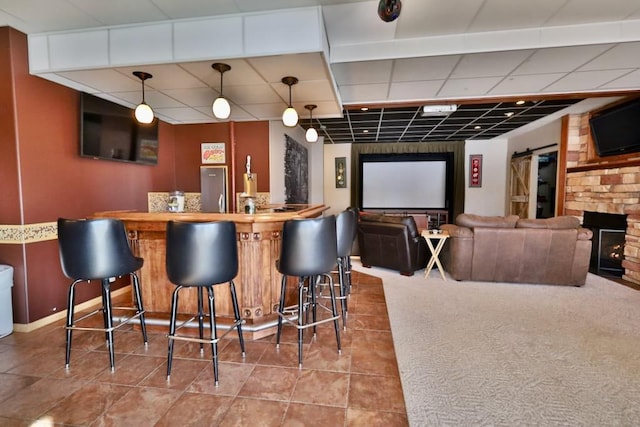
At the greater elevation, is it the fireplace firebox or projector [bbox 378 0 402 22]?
projector [bbox 378 0 402 22]

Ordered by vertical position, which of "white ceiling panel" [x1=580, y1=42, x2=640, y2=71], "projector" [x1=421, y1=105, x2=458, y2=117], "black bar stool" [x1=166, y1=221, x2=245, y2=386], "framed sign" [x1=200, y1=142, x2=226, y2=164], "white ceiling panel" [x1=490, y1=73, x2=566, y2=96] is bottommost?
"black bar stool" [x1=166, y1=221, x2=245, y2=386]

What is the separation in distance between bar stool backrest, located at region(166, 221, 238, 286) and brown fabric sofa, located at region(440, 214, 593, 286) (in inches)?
124

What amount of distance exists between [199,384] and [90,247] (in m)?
1.16

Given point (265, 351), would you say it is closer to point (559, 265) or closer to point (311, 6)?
point (311, 6)

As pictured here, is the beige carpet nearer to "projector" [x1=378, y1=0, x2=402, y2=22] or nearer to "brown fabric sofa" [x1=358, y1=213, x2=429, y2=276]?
"brown fabric sofa" [x1=358, y1=213, x2=429, y2=276]

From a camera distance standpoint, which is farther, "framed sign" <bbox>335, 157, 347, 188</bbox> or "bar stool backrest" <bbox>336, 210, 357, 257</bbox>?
"framed sign" <bbox>335, 157, 347, 188</bbox>

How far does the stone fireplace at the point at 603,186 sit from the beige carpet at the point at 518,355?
30.1 inches

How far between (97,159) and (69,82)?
0.82 metres

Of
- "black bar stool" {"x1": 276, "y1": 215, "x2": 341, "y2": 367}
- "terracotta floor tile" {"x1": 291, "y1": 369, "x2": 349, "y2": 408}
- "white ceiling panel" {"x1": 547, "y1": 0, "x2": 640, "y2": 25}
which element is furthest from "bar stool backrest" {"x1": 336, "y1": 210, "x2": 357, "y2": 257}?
"white ceiling panel" {"x1": 547, "y1": 0, "x2": 640, "y2": 25}

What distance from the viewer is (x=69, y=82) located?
2.99m

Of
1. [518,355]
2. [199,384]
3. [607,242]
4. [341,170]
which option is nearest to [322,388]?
[199,384]

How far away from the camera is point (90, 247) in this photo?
6.61ft

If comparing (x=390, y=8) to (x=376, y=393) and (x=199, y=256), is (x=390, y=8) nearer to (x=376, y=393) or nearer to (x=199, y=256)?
(x=199, y=256)

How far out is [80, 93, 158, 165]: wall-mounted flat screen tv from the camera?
10.5 feet
